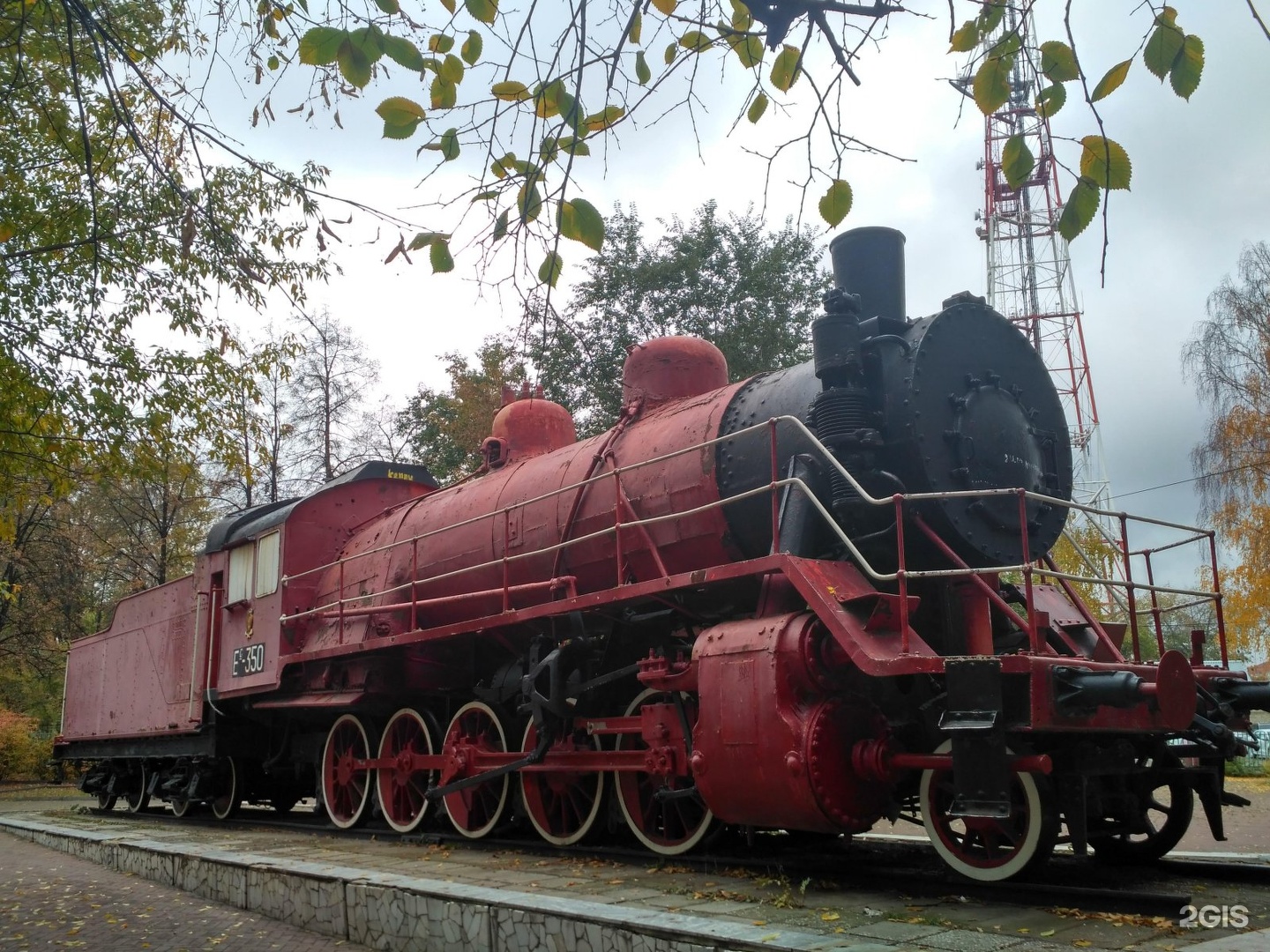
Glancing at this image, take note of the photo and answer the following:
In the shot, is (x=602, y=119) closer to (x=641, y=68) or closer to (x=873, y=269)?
(x=641, y=68)

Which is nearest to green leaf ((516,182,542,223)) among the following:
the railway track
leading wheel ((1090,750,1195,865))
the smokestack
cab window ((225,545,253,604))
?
the smokestack

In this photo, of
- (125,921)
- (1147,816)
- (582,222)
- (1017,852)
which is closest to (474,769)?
(125,921)

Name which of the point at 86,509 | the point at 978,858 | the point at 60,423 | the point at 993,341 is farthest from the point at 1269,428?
the point at 86,509

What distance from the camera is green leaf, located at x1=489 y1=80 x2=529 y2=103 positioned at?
4211mm

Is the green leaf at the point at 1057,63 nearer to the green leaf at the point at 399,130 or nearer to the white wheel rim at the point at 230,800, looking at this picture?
the green leaf at the point at 399,130

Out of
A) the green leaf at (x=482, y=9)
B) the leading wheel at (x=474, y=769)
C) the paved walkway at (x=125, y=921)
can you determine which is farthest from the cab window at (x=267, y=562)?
the green leaf at (x=482, y=9)

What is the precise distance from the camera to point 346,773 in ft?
37.2

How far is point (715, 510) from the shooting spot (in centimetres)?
764

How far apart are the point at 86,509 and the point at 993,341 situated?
1212 inches

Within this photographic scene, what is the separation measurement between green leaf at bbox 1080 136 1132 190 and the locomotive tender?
8.11 ft

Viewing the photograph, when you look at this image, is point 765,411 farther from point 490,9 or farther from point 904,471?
point 490,9

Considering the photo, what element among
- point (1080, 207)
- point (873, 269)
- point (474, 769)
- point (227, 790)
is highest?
point (873, 269)

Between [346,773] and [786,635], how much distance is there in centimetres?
688

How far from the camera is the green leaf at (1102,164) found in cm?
368
